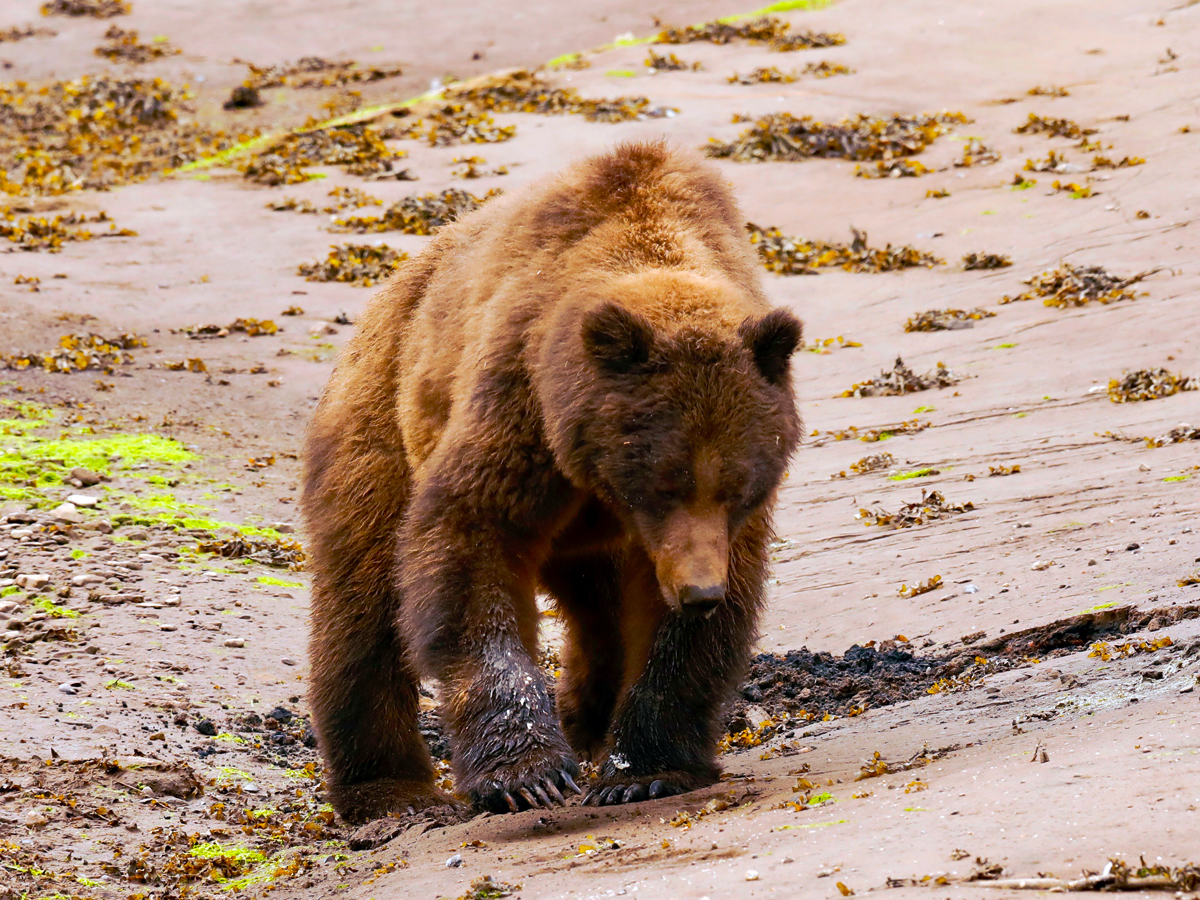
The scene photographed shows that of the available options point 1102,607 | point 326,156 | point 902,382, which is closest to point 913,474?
point 902,382

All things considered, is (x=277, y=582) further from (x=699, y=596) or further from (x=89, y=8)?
(x=89, y=8)

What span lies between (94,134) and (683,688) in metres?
21.1

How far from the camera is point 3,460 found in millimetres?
9727

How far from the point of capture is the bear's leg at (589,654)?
6.80m

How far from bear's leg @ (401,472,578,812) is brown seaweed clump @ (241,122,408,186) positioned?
46.7 ft

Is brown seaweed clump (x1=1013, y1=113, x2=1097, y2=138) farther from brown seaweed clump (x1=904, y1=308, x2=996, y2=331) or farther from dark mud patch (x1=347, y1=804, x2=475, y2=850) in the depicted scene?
dark mud patch (x1=347, y1=804, x2=475, y2=850)

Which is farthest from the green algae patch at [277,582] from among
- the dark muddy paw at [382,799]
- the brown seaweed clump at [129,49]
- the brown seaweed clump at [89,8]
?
the brown seaweed clump at [89,8]

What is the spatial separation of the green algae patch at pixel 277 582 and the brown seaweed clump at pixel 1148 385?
230 inches

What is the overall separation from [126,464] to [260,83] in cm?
1793

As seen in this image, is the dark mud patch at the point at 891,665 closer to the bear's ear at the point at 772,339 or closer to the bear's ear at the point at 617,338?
the bear's ear at the point at 772,339

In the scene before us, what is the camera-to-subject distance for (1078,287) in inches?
488

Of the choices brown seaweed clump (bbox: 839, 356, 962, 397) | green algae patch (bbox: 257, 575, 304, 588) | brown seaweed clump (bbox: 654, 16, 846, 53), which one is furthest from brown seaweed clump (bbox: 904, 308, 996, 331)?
brown seaweed clump (bbox: 654, 16, 846, 53)

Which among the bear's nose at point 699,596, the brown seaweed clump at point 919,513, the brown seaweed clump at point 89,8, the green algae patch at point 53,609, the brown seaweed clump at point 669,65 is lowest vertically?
the green algae patch at point 53,609

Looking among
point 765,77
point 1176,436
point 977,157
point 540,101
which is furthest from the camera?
point 765,77
